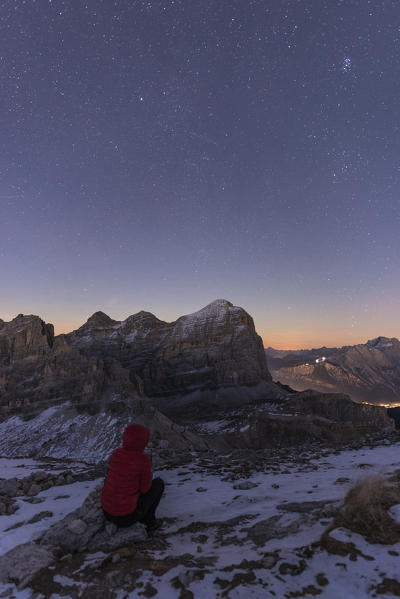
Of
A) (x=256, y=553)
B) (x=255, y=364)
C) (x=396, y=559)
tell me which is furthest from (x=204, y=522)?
(x=255, y=364)

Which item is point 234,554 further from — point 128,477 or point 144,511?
point 128,477

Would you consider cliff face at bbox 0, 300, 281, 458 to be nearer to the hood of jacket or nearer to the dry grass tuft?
the hood of jacket

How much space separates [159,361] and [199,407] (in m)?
31.0

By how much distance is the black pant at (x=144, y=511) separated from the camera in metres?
5.85

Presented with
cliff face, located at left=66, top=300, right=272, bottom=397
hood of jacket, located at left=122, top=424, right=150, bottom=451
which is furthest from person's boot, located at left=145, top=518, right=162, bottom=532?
cliff face, located at left=66, top=300, right=272, bottom=397

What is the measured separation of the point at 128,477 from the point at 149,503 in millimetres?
897

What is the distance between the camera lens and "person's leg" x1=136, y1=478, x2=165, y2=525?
618cm

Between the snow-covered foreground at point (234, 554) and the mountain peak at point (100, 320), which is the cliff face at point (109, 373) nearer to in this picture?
the mountain peak at point (100, 320)

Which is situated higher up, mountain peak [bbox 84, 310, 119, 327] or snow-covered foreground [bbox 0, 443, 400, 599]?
mountain peak [bbox 84, 310, 119, 327]

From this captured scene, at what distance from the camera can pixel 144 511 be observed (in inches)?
243

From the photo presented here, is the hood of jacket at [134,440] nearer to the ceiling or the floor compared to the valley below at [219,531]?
nearer to the ceiling

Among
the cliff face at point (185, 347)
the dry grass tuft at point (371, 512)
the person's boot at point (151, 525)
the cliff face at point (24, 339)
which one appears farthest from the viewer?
the cliff face at point (185, 347)

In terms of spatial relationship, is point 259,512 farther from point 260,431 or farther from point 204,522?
point 260,431

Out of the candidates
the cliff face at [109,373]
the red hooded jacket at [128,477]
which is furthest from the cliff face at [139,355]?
the red hooded jacket at [128,477]
